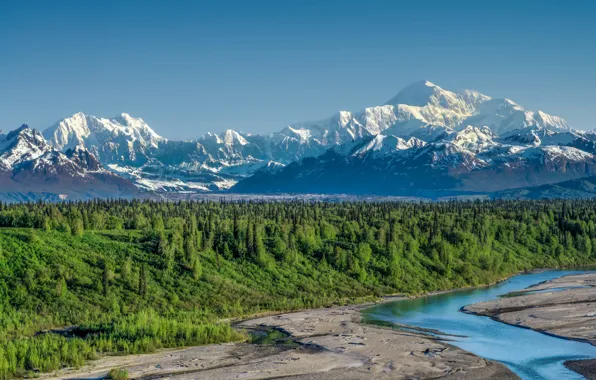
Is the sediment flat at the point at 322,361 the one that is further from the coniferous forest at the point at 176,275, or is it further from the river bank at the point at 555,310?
the river bank at the point at 555,310

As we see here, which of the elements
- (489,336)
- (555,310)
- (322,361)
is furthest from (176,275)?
(555,310)

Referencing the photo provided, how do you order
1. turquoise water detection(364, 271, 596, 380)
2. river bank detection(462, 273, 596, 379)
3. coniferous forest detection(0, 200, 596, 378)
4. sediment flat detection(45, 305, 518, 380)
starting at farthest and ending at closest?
river bank detection(462, 273, 596, 379)
coniferous forest detection(0, 200, 596, 378)
turquoise water detection(364, 271, 596, 380)
sediment flat detection(45, 305, 518, 380)

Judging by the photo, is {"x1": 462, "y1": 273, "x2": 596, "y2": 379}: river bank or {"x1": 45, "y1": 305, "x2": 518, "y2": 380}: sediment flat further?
{"x1": 462, "y1": 273, "x2": 596, "y2": 379}: river bank

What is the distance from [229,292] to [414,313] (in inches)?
1322

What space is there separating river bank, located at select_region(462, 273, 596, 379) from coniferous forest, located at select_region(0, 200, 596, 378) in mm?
21948

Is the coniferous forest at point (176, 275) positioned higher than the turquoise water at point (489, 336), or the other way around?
the coniferous forest at point (176, 275)

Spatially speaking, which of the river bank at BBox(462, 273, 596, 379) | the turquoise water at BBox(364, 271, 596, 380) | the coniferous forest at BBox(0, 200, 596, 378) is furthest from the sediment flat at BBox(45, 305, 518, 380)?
the river bank at BBox(462, 273, 596, 379)

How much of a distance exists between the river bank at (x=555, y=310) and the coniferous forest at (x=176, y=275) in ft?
72.0

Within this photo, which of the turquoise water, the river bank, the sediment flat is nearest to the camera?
the sediment flat

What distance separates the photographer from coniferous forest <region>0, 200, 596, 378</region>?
92.5 m

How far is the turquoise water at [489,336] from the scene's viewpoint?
272 ft

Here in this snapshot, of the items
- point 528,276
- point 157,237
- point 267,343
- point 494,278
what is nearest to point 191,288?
→ point 157,237

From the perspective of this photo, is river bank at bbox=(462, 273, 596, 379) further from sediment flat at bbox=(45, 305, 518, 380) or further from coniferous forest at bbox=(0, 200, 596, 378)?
A: coniferous forest at bbox=(0, 200, 596, 378)

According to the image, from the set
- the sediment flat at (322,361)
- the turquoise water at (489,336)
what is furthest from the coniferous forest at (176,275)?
the turquoise water at (489,336)
